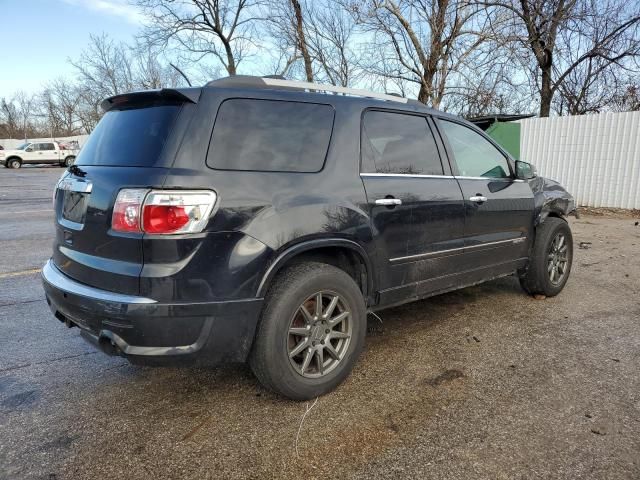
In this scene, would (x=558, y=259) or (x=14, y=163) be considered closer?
(x=558, y=259)

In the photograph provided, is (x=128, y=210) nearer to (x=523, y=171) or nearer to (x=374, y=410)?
(x=374, y=410)

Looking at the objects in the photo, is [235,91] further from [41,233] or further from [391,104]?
[41,233]

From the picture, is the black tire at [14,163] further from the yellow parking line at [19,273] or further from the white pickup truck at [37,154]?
the yellow parking line at [19,273]

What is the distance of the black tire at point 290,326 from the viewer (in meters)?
2.62

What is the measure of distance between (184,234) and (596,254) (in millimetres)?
6812

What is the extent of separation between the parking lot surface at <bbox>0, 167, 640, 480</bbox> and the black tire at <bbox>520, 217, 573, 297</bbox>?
462 mm

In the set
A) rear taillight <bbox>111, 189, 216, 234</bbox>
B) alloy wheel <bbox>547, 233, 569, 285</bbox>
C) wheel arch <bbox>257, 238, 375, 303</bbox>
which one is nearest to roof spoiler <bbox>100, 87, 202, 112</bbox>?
rear taillight <bbox>111, 189, 216, 234</bbox>

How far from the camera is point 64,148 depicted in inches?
1401

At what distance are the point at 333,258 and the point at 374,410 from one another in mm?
958

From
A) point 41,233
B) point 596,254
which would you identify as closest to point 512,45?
point 596,254

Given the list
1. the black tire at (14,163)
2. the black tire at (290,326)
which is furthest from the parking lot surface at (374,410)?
the black tire at (14,163)

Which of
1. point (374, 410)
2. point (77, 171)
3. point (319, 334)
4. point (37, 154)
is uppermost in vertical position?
point (37, 154)

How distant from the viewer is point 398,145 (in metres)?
3.44

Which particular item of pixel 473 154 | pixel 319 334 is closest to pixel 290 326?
pixel 319 334
